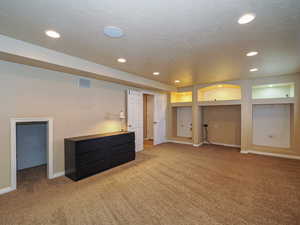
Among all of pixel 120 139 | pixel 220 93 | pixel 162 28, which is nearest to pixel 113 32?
pixel 162 28

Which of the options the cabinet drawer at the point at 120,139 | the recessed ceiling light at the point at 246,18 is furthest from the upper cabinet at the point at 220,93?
the recessed ceiling light at the point at 246,18

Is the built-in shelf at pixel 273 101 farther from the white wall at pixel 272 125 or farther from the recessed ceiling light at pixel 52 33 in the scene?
the recessed ceiling light at pixel 52 33

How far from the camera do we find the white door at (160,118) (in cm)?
645

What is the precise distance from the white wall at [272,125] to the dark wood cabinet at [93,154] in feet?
16.2

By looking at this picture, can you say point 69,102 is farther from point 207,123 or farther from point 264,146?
point 264,146

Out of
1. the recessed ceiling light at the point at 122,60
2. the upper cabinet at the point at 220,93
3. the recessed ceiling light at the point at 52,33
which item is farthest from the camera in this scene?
the upper cabinet at the point at 220,93

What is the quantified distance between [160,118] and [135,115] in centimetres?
174

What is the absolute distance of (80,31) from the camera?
2.08 meters

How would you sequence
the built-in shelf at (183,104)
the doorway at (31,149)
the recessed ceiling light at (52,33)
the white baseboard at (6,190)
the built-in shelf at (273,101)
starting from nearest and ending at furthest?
the recessed ceiling light at (52,33) < the white baseboard at (6,190) < the doorway at (31,149) < the built-in shelf at (273,101) < the built-in shelf at (183,104)

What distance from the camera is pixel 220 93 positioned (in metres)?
6.17

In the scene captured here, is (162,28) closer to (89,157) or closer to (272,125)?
(89,157)

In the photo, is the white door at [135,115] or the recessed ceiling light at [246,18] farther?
the white door at [135,115]

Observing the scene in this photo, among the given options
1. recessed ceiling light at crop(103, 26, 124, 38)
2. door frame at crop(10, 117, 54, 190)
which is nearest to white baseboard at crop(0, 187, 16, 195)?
door frame at crop(10, 117, 54, 190)

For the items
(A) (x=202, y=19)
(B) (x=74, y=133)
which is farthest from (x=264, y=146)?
(B) (x=74, y=133)
